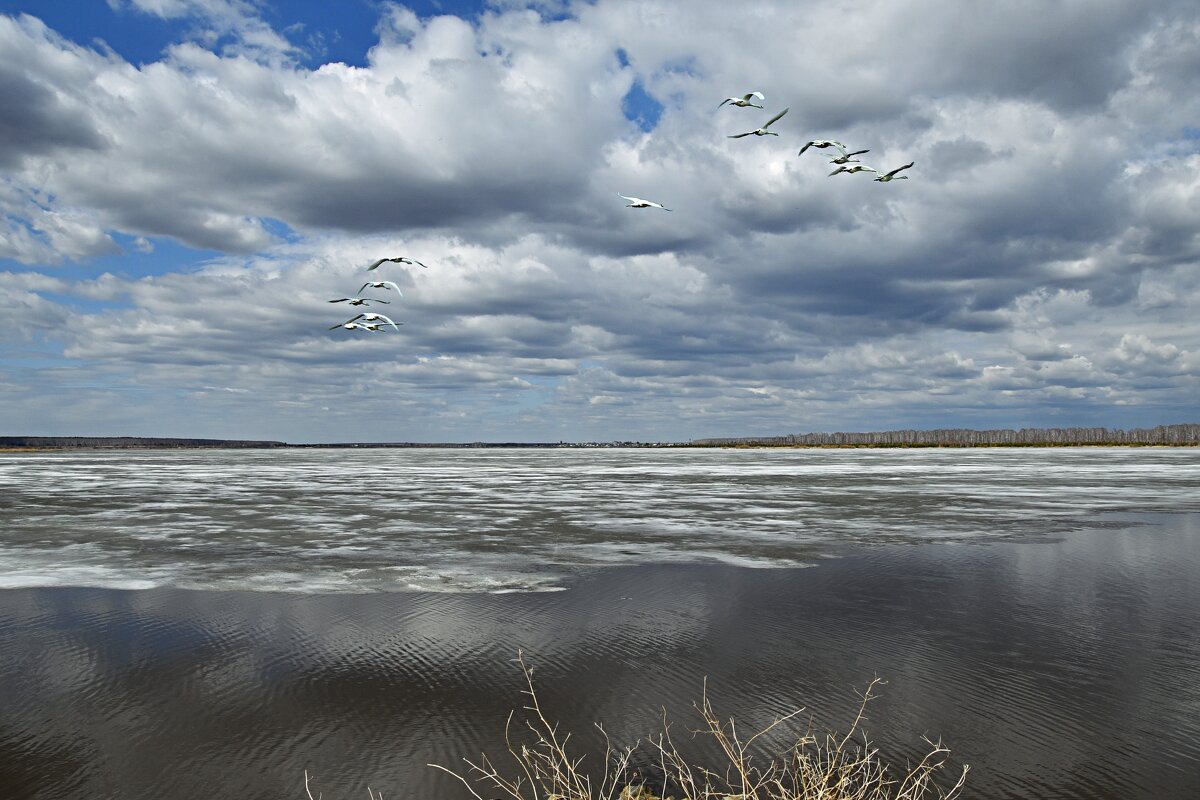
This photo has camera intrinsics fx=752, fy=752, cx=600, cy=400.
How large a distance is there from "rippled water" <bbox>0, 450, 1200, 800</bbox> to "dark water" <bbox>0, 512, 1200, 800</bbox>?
3 cm

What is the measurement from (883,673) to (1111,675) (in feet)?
5.88

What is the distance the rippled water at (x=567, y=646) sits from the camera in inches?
186

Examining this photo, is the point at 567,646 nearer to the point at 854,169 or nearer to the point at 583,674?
the point at 583,674

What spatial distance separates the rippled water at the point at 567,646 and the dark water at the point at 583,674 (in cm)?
3

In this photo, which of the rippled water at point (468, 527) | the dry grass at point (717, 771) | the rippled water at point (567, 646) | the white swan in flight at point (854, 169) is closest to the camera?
the dry grass at point (717, 771)

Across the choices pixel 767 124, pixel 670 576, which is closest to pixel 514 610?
pixel 670 576

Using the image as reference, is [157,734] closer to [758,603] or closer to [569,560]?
[758,603]

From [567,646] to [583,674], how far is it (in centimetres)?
84

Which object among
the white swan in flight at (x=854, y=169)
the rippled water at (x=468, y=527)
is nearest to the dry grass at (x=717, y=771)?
the rippled water at (x=468, y=527)

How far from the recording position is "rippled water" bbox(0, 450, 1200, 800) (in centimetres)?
473

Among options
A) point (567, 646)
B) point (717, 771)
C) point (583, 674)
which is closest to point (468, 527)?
point (567, 646)

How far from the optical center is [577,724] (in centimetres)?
521

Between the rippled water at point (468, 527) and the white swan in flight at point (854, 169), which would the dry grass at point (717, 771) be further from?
the white swan in flight at point (854, 169)

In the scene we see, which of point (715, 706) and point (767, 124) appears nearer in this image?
point (715, 706)
